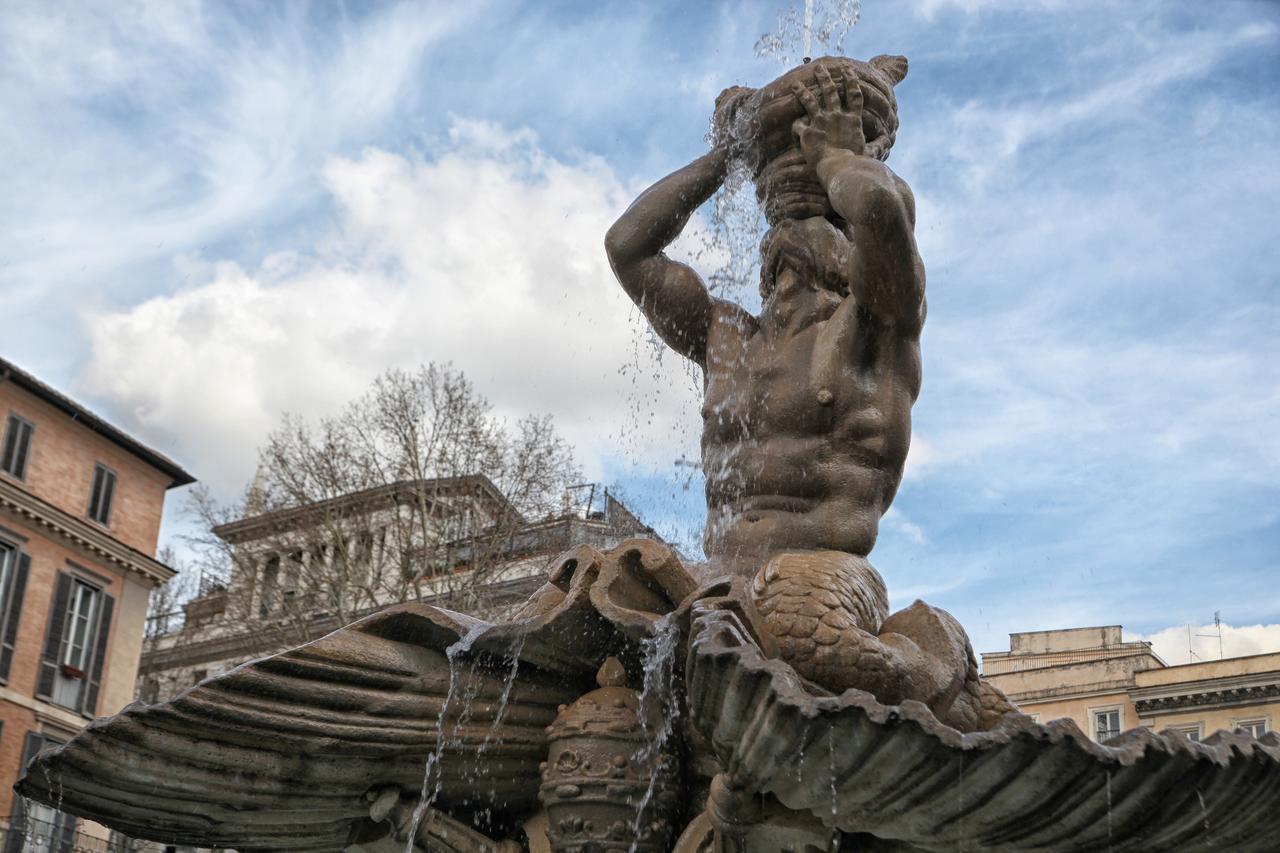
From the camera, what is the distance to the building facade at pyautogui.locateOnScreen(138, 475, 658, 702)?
23.4 metres

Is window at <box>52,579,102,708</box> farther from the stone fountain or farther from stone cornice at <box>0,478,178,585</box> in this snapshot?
the stone fountain

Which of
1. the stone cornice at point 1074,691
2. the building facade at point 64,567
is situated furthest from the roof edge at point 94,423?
the stone cornice at point 1074,691

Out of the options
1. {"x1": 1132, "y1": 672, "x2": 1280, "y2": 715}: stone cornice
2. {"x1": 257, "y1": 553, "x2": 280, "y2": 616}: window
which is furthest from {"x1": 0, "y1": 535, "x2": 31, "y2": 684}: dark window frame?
{"x1": 1132, "y1": 672, "x2": 1280, "y2": 715}: stone cornice

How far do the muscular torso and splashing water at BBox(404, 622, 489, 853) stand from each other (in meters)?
0.94

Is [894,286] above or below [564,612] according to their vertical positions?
above

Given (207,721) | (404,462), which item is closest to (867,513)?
(207,721)

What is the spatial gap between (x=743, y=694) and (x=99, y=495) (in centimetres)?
3344

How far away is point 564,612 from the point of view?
169 inches

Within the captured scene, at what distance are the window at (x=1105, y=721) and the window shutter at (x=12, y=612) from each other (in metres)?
25.9

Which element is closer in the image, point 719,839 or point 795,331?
point 719,839

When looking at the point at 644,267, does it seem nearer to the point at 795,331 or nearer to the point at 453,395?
the point at 795,331

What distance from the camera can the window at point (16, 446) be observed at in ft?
105

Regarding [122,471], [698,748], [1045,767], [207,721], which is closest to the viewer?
[1045,767]

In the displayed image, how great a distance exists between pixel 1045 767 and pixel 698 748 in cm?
126
